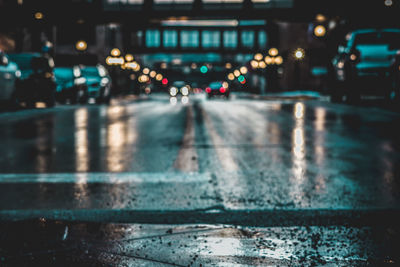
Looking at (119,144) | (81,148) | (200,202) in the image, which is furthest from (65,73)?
(200,202)

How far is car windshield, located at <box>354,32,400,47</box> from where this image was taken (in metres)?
19.0

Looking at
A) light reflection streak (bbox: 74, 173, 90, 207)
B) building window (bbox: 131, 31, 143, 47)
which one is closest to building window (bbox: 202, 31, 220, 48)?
building window (bbox: 131, 31, 143, 47)

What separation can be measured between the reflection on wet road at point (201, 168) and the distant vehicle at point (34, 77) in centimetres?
668

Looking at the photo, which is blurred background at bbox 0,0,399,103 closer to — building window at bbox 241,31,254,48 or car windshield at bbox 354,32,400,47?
building window at bbox 241,31,254,48

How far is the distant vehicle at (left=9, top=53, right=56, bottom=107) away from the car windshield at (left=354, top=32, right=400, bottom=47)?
1058 cm

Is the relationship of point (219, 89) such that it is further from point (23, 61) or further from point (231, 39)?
point (231, 39)

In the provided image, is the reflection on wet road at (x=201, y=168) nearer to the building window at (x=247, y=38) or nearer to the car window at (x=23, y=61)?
the car window at (x=23, y=61)

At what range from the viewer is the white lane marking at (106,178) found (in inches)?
235

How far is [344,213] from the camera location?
4438 mm

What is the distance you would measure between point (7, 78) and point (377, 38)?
476 inches

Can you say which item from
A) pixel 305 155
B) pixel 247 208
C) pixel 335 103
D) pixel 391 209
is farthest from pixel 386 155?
pixel 335 103

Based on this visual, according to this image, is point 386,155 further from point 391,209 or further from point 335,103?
point 335,103

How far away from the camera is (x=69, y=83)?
23.6 m

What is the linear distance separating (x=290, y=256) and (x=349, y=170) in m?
3.58
